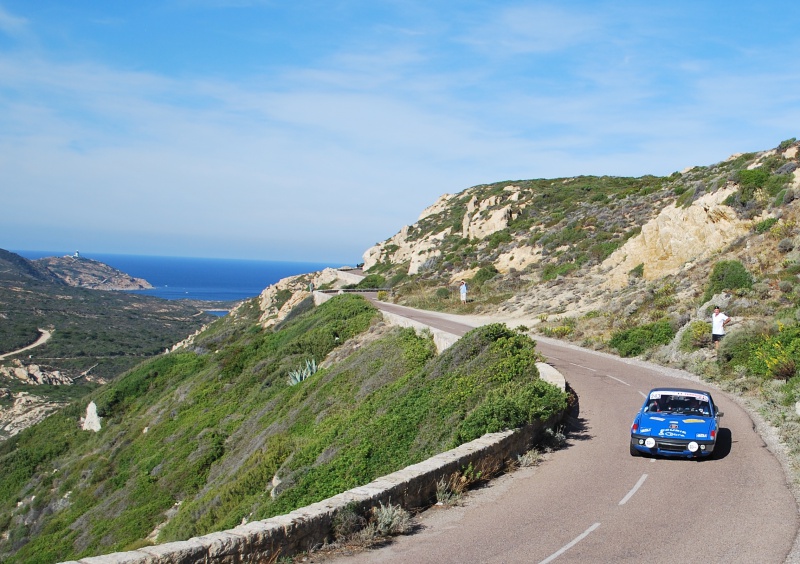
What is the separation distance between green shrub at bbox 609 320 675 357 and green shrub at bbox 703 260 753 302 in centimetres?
199

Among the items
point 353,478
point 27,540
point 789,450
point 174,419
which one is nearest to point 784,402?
point 789,450

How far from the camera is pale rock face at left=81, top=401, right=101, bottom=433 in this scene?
119ft

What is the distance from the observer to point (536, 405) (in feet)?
39.6

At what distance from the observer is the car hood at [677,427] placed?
11250 mm

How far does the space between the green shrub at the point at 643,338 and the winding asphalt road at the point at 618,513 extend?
10.8m

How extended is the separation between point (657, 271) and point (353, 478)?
2524 centimetres

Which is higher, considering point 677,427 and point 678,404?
point 678,404

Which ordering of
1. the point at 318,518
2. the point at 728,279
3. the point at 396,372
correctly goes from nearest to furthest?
the point at 318,518
the point at 396,372
the point at 728,279

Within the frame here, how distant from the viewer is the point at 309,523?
7.25 m

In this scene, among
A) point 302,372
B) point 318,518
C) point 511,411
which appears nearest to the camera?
point 318,518

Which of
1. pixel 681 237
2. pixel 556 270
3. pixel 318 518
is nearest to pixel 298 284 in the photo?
pixel 556 270

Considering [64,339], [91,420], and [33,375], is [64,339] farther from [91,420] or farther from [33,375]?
[91,420]

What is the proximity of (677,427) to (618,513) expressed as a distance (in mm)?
3458

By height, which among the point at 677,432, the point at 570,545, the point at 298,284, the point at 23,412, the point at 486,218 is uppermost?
the point at 486,218
